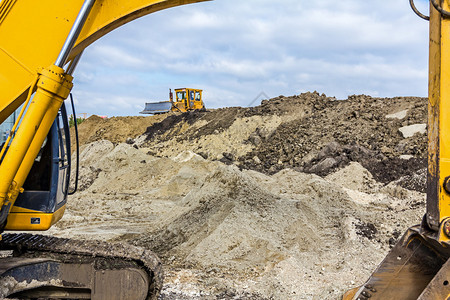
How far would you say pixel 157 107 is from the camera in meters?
31.0

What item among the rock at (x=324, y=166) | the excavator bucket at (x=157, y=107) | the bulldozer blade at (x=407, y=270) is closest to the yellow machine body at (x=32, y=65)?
the bulldozer blade at (x=407, y=270)

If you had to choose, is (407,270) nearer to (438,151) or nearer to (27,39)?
(438,151)

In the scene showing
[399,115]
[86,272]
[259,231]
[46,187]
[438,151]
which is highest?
[399,115]

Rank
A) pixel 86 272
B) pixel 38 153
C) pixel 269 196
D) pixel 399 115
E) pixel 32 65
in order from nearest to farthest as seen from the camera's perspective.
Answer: pixel 32 65 < pixel 38 153 < pixel 86 272 < pixel 269 196 < pixel 399 115

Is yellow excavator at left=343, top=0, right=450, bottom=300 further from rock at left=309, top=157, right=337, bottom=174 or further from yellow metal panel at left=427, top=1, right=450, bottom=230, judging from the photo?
rock at left=309, top=157, right=337, bottom=174

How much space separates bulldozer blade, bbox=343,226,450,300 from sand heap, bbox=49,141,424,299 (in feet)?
3.54

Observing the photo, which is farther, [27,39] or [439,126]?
[27,39]

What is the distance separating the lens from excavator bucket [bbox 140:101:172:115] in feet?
99.2

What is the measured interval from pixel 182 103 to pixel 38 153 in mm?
26702

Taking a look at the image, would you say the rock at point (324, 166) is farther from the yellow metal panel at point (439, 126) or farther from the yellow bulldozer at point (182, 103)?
the yellow bulldozer at point (182, 103)

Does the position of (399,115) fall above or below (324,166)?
above

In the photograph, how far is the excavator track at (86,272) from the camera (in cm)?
344

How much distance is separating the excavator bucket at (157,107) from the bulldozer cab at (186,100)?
0.60 metres

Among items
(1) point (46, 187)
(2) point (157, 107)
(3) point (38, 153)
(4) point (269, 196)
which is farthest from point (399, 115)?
(2) point (157, 107)
